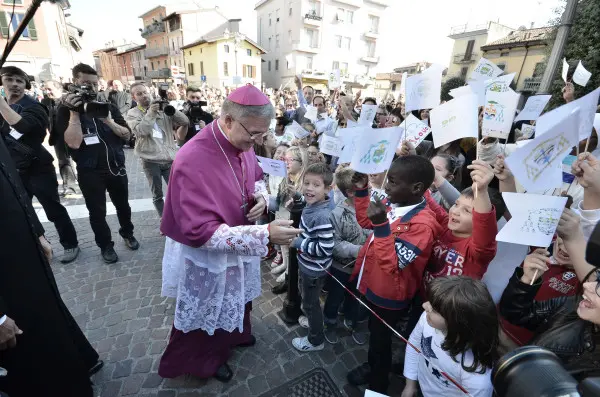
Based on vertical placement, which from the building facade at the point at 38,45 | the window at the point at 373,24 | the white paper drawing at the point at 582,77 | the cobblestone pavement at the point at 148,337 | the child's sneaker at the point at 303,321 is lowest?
the cobblestone pavement at the point at 148,337

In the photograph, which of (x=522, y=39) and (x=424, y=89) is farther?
(x=522, y=39)

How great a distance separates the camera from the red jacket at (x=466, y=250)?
5.42ft

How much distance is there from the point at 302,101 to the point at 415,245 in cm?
670

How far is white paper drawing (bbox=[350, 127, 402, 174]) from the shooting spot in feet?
6.85

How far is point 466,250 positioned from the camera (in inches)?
76.1

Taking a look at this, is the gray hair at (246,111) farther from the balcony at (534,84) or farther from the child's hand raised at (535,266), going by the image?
the balcony at (534,84)

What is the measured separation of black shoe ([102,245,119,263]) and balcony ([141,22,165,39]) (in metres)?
54.1

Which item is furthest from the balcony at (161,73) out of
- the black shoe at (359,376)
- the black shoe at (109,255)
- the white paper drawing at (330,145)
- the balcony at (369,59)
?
the black shoe at (359,376)

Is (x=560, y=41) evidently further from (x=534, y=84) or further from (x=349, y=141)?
(x=534, y=84)

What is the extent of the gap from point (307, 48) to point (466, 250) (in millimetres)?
41040

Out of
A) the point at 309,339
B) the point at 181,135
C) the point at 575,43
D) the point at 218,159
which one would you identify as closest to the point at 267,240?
the point at 218,159

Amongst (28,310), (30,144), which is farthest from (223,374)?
(30,144)

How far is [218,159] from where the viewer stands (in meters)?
1.92

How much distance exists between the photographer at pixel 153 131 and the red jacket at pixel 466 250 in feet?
12.3
